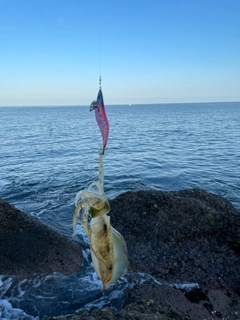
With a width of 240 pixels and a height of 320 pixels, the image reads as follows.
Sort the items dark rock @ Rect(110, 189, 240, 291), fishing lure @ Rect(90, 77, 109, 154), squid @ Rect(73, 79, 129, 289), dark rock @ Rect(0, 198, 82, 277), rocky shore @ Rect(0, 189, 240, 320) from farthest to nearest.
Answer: dark rock @ Rect(0, 198, 82, 277)
dark rock @ Rect(110, 189, 240, 291)
rocky shore @ Rect(0, 189, 240, 320)
squid @ Rect(73, 79, 129, 289)
fishing lure @ Rect(90, 77, 109, 154)

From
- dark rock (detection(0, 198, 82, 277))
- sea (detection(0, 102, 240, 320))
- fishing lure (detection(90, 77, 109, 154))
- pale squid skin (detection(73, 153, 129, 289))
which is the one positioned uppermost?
fishing lure (detection(90, 77, 109, 154))

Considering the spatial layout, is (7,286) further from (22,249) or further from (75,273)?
(75,273)

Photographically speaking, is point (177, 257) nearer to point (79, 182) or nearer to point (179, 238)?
point (179, 238)

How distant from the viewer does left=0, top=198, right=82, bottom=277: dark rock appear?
850cm

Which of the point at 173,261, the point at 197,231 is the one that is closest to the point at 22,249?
the point at 173,261

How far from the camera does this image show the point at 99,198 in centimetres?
348

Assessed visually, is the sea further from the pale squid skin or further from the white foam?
the pale squid skin

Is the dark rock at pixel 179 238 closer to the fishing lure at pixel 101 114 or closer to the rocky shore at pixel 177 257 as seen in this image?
the rocky shore at pixel 177 257

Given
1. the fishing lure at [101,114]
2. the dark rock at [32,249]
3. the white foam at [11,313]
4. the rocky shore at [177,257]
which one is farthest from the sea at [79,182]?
the fishing lure at [101,114]

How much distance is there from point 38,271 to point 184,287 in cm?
446

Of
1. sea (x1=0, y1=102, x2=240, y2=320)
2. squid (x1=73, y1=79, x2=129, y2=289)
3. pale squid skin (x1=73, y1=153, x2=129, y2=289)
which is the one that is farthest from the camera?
sea (x1=0, y1=102, x2=240, y2=320)

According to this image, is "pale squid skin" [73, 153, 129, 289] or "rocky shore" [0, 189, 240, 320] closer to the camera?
"pale squid skin" [73, 153, 129, 289]

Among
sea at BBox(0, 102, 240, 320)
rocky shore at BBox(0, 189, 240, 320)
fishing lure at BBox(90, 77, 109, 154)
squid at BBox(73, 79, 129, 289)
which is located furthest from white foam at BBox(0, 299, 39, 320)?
fishing lure at BBox(90, 77, 109, 154)

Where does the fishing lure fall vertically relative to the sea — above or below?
above
